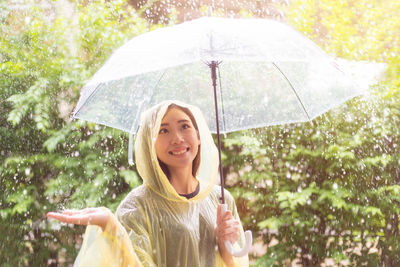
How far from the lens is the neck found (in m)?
1.90

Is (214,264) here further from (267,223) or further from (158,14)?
(158,14)

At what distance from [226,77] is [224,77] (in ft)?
0.05

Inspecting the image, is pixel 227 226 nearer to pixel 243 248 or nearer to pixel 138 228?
pixel 243 248

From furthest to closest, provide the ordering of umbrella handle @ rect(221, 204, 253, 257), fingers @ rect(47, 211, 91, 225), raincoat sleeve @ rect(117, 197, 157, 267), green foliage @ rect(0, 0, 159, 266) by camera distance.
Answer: green foliage @ rect(0, 0, 159, 266) → umbrella handle @ rect(221, 204, 253, 257) → raincoat sleeve @ rect(117, 197, 157, 267) → fingers @ rect(47, 211, 91, 225)

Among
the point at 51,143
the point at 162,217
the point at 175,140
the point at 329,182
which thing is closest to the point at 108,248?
the point at 162,217

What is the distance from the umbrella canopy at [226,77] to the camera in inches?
69.2

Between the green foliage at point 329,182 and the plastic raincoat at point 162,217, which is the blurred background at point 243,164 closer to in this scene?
the green foliage at point 329,182

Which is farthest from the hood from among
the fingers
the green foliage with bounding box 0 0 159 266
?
the green foliage with bounding box 0 0 159 266

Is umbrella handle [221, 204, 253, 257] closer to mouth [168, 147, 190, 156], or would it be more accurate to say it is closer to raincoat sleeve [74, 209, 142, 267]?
mouth [168, 147, 190, 156]

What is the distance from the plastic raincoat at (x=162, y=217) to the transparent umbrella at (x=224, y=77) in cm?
16

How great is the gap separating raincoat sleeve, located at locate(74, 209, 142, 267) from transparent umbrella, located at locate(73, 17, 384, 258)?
0.56 metres

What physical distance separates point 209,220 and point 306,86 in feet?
3.03

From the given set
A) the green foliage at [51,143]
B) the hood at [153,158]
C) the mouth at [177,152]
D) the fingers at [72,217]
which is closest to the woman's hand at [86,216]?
the fingers at [72,217]

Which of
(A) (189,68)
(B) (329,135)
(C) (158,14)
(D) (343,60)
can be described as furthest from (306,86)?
(C) (158,14)
